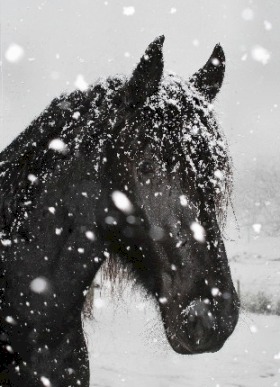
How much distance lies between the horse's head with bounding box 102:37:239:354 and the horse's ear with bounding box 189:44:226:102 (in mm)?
312

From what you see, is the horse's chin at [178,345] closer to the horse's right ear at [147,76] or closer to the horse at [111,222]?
the horse at [111,222]


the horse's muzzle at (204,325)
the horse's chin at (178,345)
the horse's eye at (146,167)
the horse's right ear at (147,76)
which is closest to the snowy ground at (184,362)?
the horse's chin at (178,345)

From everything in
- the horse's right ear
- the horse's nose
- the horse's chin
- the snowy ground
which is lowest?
the snowy ground

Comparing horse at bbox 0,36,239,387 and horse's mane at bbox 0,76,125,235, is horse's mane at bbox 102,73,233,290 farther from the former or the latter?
horse's mane at bbox 0,76,125,235

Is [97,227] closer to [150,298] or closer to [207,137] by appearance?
[150,298]

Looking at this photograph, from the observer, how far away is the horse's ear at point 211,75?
249 centimetres

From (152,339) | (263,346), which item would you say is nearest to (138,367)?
(263,346)

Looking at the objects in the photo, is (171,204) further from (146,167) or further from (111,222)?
(111,222)

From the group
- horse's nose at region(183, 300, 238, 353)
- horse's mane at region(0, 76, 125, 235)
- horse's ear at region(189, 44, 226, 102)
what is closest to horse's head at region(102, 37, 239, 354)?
horse's nose at region(183, 300, 238, 353)

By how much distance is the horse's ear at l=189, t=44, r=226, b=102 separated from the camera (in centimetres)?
249

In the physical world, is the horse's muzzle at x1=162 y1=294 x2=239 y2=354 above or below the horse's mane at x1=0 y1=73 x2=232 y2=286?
below

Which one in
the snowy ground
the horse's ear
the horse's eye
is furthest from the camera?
the snowy ground

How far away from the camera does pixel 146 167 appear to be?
2.01 m

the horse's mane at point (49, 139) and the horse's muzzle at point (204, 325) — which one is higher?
the horse's mane at point (49, 139)
